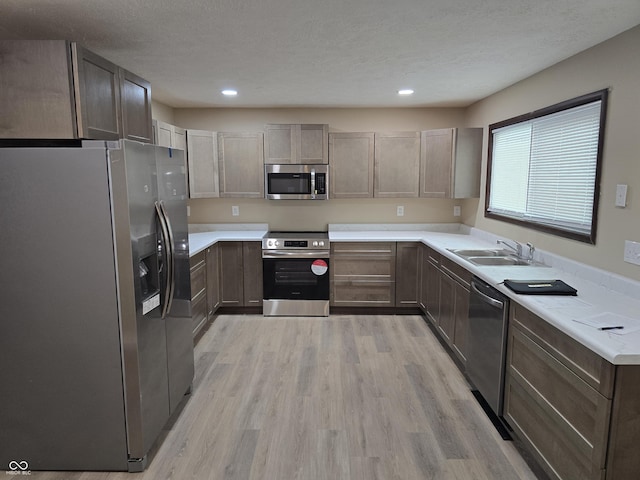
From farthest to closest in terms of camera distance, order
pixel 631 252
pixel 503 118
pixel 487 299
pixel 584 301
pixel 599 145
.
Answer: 1. pixel 503 118
2. pixel 487 299
3. pixel 599 145
4. pixel 631 252
5. pixel 584 301

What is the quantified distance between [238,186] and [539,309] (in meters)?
3.51

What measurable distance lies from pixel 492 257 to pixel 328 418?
74.0 inches

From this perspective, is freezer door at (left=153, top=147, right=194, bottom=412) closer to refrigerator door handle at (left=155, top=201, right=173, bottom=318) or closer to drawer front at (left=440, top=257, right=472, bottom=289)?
refrigerator door handle at (left=155, top=201, right=173, bottom=318)

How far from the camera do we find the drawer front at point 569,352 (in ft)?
5.19

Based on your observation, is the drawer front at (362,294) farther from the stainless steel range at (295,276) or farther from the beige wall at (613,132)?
the beige wall at (613,132)

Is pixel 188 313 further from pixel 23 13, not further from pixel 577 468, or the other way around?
pixel 577 468

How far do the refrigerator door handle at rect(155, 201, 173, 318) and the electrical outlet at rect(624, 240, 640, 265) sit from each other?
2596 mm

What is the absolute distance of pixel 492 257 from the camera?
133 inches

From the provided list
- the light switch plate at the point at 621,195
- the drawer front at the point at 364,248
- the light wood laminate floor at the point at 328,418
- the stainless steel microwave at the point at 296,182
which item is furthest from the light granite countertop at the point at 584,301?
the stainless steel microwave at the point at 296,182

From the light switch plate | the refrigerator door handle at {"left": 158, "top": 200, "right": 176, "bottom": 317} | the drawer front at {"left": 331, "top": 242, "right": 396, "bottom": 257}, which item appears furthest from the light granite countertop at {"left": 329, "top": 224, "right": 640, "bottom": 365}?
the refrigerator door handle at {"left": 158, "top": 200, "right": 176, "bottom": 317}

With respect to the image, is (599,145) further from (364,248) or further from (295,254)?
(295,254)

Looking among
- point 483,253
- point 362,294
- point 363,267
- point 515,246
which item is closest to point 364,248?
point 363,267

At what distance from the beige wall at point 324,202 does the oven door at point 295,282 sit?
0.73m

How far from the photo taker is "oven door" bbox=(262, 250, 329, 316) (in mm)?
4438
